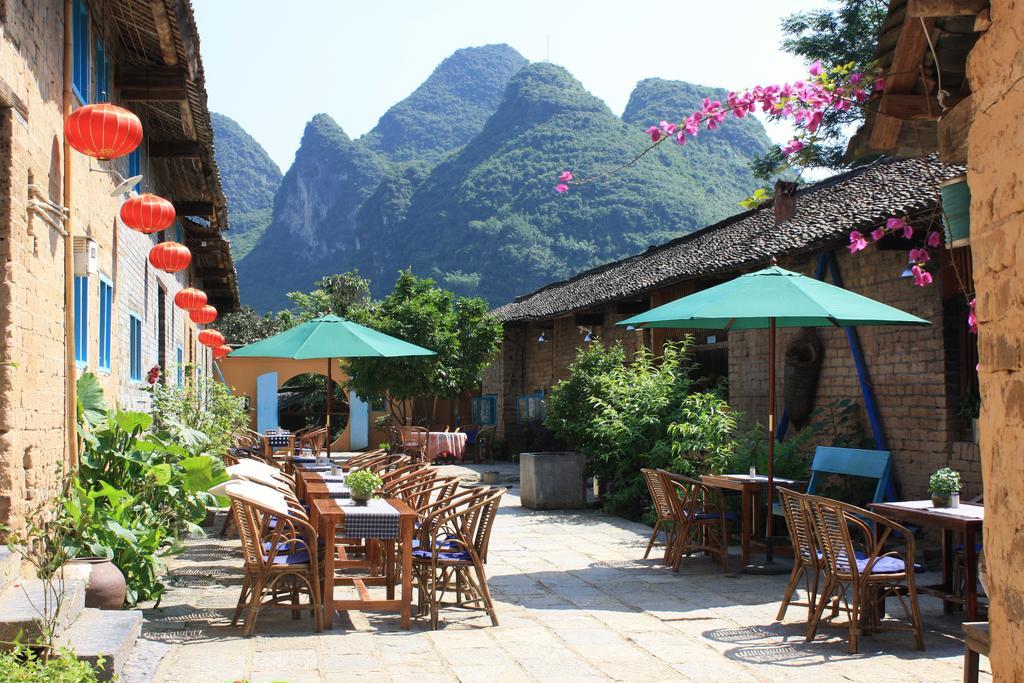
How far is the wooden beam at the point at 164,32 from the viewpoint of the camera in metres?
6.77

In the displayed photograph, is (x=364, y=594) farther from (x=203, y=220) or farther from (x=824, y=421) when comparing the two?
(x=203, y=220)

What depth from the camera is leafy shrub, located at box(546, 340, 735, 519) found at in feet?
33.3

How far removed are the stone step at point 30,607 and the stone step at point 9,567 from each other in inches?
1.3

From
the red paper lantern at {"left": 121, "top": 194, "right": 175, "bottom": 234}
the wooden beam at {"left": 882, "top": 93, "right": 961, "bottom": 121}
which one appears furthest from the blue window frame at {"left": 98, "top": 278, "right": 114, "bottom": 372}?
the wooden beam at {"left": 882, "top": 93, "right": 961, "bottom": 121}

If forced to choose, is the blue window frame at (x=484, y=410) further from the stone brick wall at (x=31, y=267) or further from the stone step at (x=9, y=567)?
the stone step at (x=9, y=567)

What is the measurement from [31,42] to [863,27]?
679 inches

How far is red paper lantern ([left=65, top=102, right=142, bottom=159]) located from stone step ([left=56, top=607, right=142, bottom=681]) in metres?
2.72

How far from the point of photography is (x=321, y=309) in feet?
128

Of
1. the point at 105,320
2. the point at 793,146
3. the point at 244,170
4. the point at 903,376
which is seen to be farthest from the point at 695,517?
the point at 244,170

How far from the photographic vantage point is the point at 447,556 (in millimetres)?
5859

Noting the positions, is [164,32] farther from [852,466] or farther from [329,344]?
[852,466]

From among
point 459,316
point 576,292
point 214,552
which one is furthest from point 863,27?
point 214,552

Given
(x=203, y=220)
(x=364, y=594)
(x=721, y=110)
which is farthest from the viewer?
(x=203, y=220)

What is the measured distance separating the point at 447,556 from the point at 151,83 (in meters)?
5.25
